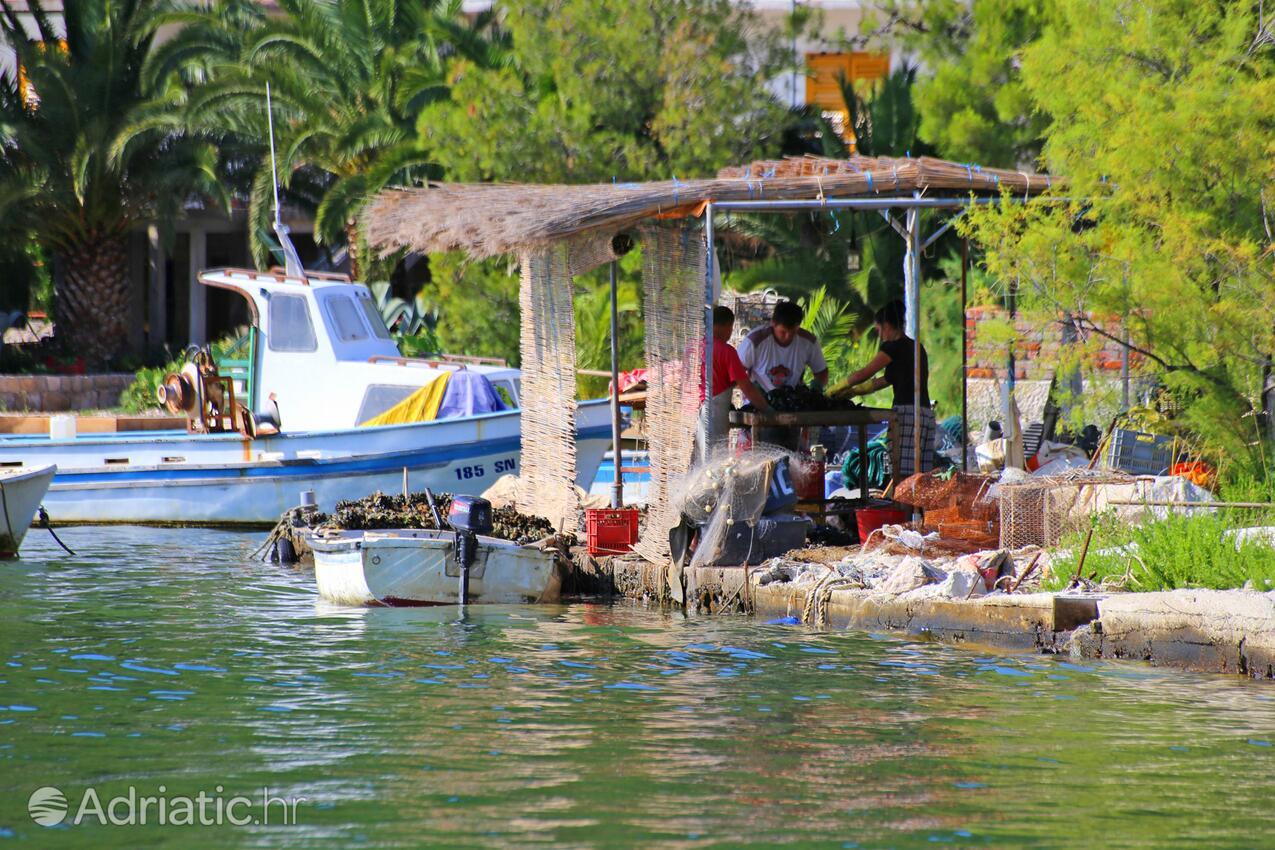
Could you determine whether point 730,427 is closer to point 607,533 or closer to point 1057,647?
point 607,533

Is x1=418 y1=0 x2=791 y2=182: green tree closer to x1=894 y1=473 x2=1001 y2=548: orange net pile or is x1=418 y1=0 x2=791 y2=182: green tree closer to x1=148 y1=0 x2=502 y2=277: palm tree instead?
x1=148 y1=0 x2=502 y2=277: palm tree

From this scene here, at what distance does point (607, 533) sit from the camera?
1423cm

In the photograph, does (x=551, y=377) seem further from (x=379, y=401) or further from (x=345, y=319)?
(x=345, y=319)

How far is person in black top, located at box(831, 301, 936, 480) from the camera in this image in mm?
14172

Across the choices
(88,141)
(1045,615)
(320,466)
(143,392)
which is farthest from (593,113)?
(1045,615)

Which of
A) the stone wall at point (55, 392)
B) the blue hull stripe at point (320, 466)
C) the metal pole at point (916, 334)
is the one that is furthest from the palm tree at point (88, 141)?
the metal pole at point (916, 334)

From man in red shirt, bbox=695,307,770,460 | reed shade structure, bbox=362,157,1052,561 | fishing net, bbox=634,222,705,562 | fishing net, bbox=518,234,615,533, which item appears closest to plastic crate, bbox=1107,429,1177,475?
reed shade structure, bbox=362,157,1052,561

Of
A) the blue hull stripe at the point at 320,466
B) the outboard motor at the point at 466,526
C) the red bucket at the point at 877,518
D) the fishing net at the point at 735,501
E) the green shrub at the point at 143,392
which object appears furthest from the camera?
the green shrub at the point at 143,392

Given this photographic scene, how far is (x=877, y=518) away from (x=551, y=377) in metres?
3.21

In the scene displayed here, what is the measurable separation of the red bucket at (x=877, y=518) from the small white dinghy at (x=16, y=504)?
8535 millimetres

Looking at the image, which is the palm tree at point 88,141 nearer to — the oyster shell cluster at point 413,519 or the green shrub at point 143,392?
the green shrub at point 143,392

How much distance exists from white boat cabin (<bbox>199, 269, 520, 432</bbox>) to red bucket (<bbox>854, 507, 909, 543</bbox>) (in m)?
7.46

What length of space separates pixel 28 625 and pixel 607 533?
179 inches

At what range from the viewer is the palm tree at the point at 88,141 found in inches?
1102
